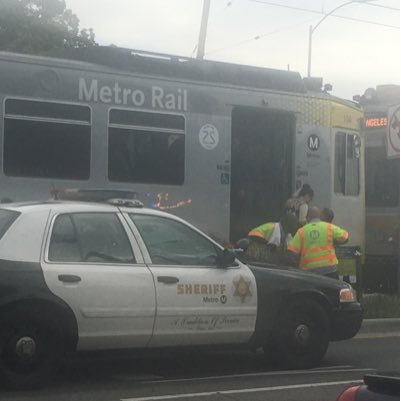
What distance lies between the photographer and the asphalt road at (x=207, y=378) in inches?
295

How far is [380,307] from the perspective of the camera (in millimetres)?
12547

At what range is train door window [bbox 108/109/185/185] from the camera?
39.0 ft

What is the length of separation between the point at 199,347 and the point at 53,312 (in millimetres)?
1551

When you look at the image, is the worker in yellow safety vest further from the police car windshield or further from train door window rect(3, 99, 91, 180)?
the police car windshield

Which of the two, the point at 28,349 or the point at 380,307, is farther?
the point at 380,307

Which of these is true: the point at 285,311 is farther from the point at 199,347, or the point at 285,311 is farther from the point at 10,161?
the point at 10,161

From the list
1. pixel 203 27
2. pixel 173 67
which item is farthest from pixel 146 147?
pixel 203 27

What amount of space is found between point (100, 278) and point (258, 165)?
20.3ft

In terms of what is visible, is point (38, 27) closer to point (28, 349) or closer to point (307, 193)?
point (307, 193)

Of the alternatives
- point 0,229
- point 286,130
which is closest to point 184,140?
point 286,130

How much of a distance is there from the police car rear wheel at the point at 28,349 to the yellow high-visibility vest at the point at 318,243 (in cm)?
442

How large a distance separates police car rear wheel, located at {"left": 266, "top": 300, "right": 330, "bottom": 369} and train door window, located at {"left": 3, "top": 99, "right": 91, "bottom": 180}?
3.87 meters

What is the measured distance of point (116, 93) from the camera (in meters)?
12.0

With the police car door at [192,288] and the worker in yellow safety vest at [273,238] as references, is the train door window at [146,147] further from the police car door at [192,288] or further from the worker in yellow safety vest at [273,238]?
the police car door at [192,288]
